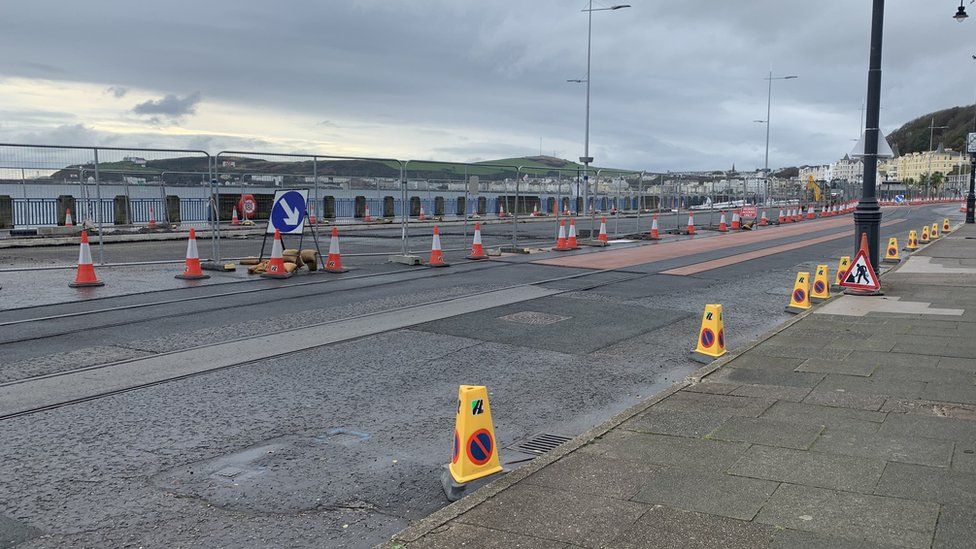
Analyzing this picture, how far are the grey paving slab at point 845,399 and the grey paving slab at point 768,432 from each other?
0.72 m

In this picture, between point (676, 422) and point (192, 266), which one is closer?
point (676, 422)

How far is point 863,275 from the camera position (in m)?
12.6

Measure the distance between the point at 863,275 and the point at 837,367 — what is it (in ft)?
19.6

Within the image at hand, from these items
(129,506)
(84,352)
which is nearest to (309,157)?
(84,352)

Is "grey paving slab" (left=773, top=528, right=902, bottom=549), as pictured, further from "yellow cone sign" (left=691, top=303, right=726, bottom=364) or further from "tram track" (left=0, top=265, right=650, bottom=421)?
"tram track" (left=0, top=265, right=650, bottom=421)

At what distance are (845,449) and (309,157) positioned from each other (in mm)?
14570

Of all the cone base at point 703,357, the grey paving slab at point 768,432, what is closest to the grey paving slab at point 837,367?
the cone base at point 703,357

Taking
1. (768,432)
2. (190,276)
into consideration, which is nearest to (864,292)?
(768,432)

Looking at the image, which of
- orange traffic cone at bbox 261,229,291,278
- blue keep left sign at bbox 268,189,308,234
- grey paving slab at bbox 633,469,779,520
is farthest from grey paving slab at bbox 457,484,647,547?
blue keep left sign at bbox 268,189,308,234

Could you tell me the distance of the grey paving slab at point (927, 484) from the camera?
13.6 ft

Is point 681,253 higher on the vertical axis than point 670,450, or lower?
higher

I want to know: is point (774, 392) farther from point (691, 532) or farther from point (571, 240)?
point (571, 240)

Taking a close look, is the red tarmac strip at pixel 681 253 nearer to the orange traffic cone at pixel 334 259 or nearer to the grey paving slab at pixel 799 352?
the orange traffic cone at pixel 334 259

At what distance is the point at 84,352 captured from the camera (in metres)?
8.22
